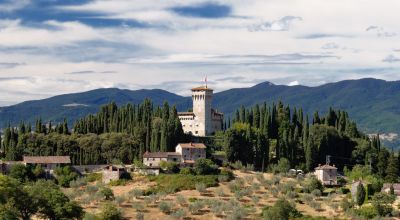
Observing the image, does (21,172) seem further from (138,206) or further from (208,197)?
(208,197)

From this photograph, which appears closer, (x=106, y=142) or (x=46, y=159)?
(x=46, y=159)

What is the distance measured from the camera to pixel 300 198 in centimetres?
10019

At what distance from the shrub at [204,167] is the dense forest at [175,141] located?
6451mm

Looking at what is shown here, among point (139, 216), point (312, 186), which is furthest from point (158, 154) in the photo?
point (139, 216)

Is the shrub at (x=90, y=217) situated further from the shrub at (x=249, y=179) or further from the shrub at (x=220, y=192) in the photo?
the shrub at (x=249, y=179)

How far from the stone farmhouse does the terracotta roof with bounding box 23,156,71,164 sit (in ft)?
39.2

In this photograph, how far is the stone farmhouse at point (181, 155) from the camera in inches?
4409

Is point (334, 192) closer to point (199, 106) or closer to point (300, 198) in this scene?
point (300, 198)

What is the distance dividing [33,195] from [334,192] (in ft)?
143

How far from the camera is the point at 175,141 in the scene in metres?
119

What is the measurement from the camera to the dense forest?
11681 cm

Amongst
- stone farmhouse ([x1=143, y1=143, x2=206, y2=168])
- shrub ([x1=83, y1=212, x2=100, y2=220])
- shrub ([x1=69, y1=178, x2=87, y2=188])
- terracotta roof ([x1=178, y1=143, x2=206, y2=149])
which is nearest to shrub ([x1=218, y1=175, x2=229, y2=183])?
stone farmhouse ([x1=143, y1=143, x2=206, y2=168])

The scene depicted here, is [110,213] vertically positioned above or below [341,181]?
below

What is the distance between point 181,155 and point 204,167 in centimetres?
658
